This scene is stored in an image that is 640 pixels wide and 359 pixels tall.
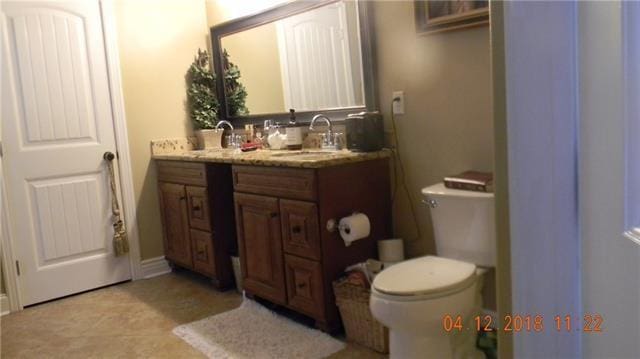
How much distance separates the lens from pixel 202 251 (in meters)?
3.26

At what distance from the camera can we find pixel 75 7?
327 centimetres

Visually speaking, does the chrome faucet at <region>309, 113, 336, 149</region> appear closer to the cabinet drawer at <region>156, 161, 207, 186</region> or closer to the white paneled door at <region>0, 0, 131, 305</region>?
the cabinet drawer at <region>156, 161, 207, 186</region>

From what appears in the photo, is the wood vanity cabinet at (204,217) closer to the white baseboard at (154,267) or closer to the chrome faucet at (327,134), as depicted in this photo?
the white baseboard at (154,267)

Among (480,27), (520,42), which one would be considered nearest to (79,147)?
(480,27)

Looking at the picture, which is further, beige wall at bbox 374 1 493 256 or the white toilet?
beige wall at bbox 374 1 493 256

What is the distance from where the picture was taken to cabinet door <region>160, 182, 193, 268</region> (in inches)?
133

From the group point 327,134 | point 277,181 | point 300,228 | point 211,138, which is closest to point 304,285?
point 300,228

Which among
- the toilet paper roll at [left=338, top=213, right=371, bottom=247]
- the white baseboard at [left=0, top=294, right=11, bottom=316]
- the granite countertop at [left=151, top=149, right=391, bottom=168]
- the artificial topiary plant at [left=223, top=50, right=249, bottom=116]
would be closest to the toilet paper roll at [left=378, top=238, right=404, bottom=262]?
the toilet paper roll at [left=338, top=213, right=371, bottom=247]

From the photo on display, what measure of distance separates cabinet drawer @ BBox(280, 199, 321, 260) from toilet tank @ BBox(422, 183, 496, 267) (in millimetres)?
522

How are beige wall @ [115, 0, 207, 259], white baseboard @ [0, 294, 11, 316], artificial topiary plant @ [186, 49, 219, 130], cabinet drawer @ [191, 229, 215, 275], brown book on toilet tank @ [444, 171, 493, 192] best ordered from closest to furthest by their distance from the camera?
brown book on toilet tank @ [444, 171, 493, 192], white baseboard @ [0, 294, 11, 316], cabinet drawer @ [191, 229, 215, 275], beige wall @ [115, 0, 207, 259], artificial topiary plant @ [186, 49, 219, 130]

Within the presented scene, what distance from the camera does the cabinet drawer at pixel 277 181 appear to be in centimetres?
236

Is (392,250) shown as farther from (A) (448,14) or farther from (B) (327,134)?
(A) (448,14)

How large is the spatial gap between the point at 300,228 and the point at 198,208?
3.39ft

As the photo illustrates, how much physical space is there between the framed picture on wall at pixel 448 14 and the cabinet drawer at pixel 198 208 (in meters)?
1.60
